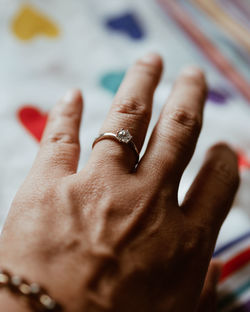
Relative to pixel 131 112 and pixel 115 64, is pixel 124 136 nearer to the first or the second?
pixel 131 112

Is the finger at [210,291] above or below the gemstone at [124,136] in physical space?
below

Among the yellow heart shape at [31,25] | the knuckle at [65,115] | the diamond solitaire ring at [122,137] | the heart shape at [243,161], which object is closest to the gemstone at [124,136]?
the diamond solitaire ring at [122,137]

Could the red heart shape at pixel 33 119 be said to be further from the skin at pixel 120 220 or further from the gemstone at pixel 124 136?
the gemstone at pixel 124 136

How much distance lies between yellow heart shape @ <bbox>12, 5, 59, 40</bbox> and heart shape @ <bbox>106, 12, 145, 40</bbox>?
148 millimetres

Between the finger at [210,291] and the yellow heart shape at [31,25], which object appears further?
the yellow heart shape at [31,25]

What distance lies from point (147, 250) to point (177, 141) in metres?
0.17

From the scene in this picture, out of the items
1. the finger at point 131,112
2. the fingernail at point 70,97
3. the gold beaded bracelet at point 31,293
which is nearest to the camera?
the gold beaded bracelet at point 31,293

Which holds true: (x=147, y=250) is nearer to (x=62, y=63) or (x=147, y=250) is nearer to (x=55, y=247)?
(x=55, y=247)

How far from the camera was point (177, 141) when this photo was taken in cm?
56

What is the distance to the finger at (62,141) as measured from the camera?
53 cm

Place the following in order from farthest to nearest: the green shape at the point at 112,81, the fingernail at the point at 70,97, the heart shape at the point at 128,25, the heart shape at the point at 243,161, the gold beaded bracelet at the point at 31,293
A: the heart shape at the point at 128,25
the green shape at the point at 112,81
the heart shape at the point at 243,161
the fingernail at the point at 70,97
the gold beaded bracelet at the point at 31,293

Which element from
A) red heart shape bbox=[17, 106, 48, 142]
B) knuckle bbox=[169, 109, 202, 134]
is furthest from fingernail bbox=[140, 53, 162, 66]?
red heart shape bbox=[17, 106, 48, 142]

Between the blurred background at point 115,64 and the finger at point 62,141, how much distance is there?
0.14 meters

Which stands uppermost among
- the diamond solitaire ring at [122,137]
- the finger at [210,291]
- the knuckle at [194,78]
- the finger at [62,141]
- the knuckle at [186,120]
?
the knuckle at [194,78]
